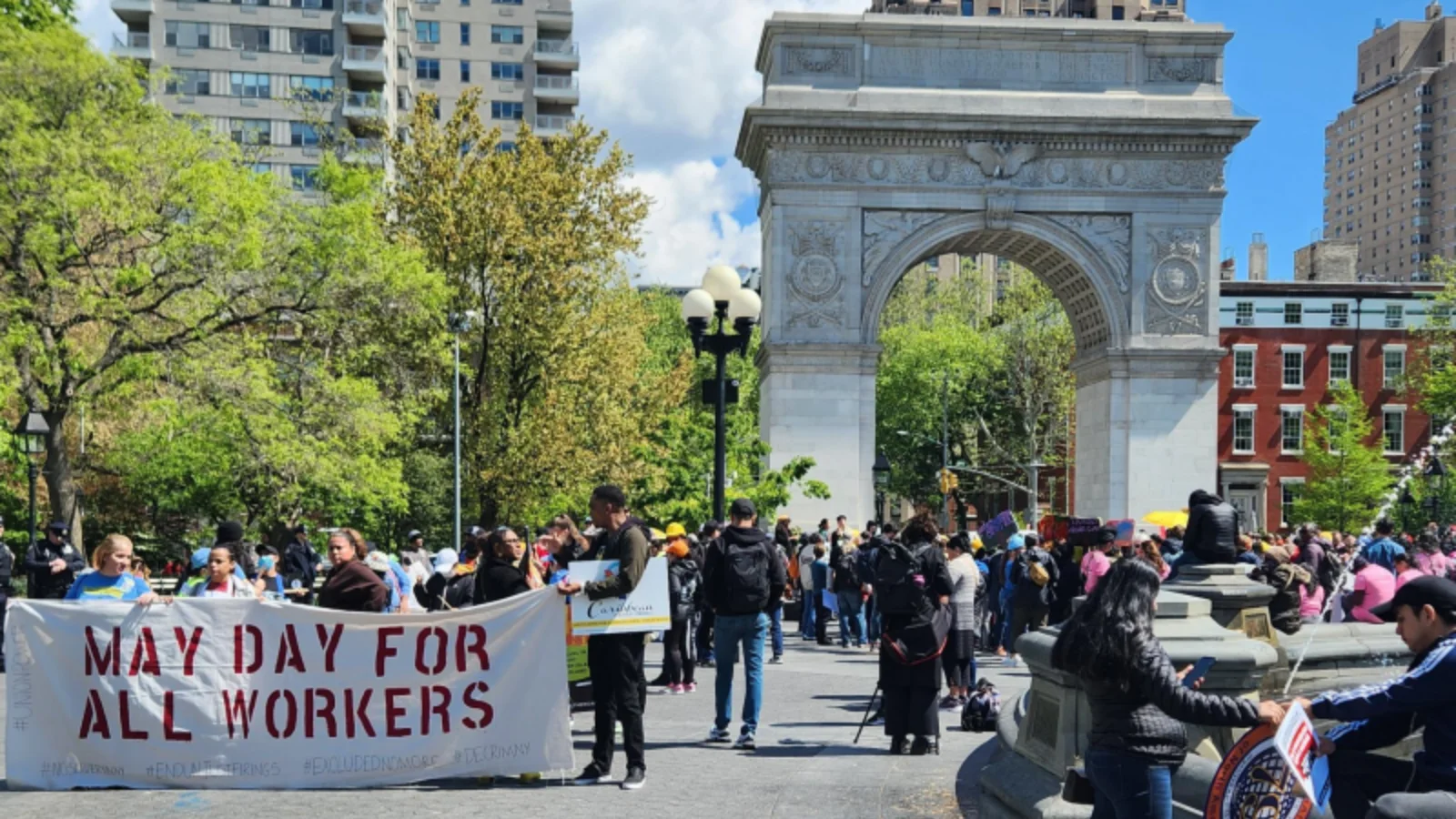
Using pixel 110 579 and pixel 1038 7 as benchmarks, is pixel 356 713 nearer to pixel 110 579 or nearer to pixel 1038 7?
pixel 110 579

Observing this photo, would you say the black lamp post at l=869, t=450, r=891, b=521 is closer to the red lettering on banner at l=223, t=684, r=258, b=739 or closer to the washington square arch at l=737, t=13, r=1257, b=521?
the washington square arch at l=737, t=13, r=1257, b=521

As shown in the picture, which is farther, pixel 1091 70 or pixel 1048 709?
pixel 1091 70

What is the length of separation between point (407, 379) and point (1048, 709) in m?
→ 28.1

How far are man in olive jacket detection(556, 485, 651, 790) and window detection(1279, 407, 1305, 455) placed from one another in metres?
61.9

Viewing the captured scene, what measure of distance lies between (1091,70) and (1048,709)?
32.5 metres

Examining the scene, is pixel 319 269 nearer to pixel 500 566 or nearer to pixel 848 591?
pixel 848 591

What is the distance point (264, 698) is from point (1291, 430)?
63.6 meters

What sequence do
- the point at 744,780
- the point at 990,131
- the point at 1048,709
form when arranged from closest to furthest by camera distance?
the point at 1048,709 < the point at 744,780 < the point at 990,131

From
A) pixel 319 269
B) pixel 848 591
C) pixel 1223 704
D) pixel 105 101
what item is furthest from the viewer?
pixel 319 269

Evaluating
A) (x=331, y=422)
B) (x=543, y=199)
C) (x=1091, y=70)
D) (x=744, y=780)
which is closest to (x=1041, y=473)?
(x=1091, y=70)

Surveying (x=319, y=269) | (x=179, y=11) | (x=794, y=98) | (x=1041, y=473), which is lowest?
(x=1041, y=473)

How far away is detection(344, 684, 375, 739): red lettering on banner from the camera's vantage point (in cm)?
1028

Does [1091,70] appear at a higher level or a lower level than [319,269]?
higher

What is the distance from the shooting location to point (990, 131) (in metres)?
37.4
